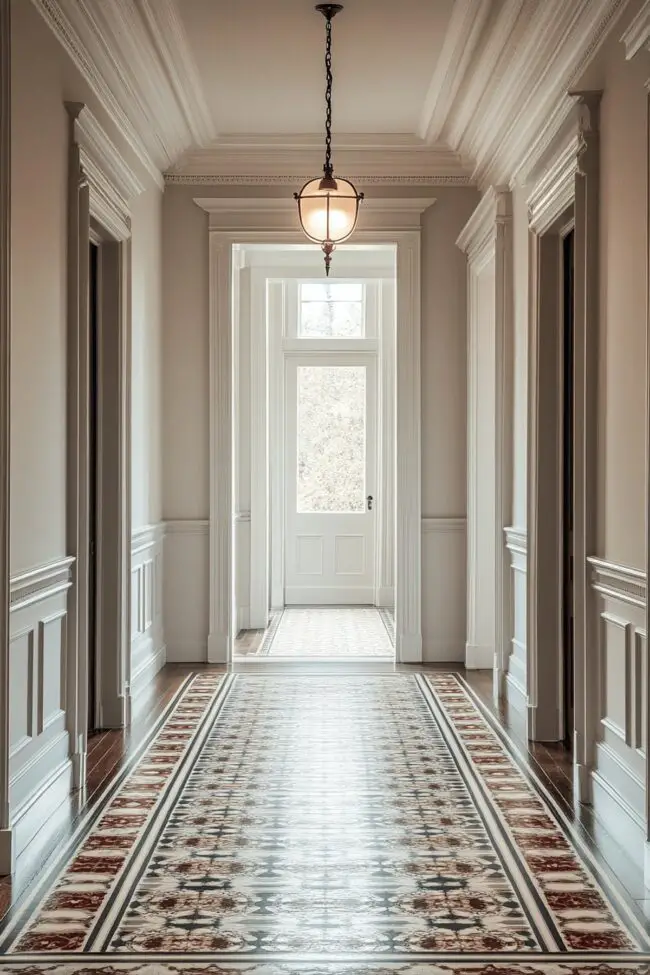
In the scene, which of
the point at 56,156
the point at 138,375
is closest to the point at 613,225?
the point at 56,156

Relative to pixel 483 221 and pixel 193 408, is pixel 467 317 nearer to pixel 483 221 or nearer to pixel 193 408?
Answer: pixel 483 221

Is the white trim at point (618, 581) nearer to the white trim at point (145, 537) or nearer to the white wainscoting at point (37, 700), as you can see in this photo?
the white wainscoting at point (37, 700)

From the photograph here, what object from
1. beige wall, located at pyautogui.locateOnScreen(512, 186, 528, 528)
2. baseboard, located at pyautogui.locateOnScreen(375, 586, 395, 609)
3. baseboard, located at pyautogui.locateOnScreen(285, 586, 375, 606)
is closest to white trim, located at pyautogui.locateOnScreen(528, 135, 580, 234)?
beige wall, located at pyautogui.locateOnScreen(512, 186, 528, 528)

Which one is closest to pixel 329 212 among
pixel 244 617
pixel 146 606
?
pixel 146 606

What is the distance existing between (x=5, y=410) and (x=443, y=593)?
4.44m

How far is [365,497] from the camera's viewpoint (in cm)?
1059

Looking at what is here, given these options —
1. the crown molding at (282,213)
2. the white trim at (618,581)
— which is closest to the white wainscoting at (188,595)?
the crown molding at (282,213)

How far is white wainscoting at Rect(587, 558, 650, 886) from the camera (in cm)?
355

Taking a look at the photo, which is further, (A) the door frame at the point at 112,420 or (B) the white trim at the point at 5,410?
(A) the door frame at the point at 112,420

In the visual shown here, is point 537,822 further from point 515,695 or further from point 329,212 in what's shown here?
point 329,212

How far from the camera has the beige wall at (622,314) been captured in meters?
3.57

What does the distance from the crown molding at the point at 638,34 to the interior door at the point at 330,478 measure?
6.92 meters

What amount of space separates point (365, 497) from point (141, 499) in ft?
14.7

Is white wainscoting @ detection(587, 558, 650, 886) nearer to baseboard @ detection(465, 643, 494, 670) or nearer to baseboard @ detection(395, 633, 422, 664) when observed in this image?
baseboard @ detection(465, 643, 494, 670)
